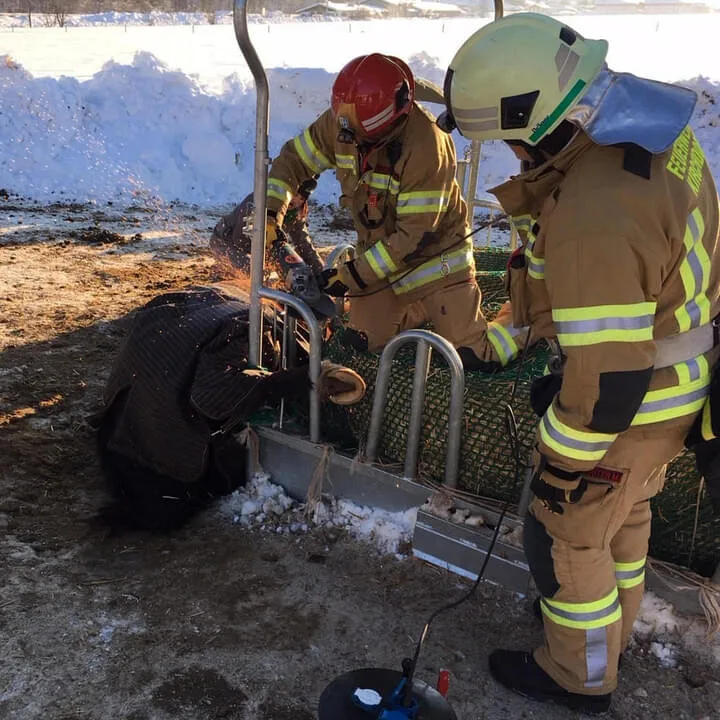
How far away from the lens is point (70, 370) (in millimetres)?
5082

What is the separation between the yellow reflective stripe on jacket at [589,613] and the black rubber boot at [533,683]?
0.90 ft

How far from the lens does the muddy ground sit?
103 inches

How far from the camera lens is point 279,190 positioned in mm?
4254

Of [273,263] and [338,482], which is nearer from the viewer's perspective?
[338,482]

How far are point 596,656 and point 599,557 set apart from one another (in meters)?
0.38

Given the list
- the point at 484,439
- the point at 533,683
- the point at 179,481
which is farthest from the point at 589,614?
the point at 179,481

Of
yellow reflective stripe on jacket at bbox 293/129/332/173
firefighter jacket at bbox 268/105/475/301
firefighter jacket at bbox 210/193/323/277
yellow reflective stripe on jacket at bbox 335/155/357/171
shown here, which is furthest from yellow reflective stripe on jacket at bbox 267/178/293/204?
firefighter jacket at bbox 210/193/323/277

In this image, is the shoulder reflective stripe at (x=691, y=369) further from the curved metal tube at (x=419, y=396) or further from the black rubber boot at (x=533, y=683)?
the black rubber boot at (x=533, y=683)

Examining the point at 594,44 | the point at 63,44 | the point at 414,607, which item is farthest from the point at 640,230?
the point at 63,44

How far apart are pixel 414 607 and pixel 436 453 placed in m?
0.73

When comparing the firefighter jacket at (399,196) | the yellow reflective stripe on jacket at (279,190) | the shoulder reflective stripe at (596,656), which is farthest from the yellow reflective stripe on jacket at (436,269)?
the shoulder reflective stripe at (596,656)

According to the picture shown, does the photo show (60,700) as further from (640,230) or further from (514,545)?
(640,230)

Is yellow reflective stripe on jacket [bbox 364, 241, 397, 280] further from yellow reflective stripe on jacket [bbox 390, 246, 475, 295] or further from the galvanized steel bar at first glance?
the galvanized steel bar

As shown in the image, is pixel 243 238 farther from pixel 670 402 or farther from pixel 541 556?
pixel 670 402
